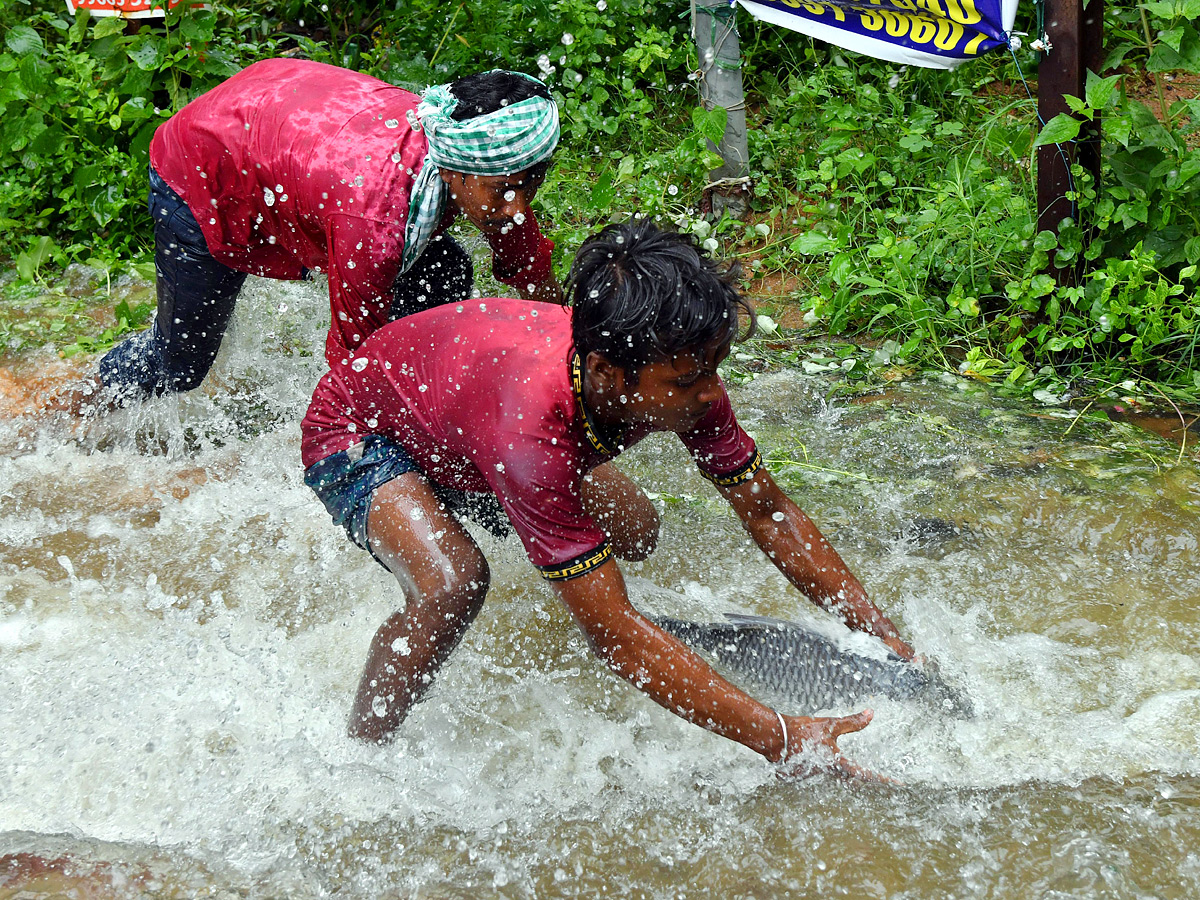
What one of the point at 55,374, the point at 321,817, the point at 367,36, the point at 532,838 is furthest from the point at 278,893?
the point at 367,36

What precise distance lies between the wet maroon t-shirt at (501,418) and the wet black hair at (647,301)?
18cm

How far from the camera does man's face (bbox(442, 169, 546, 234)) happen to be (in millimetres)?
2688

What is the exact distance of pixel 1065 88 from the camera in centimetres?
369

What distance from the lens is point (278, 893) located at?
7.70ft

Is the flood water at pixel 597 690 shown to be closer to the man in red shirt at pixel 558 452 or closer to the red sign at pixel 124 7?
the man in red shirt at pixel 558 452

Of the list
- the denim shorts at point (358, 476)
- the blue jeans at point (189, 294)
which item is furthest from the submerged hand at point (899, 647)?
the blue jeans at point (189, 294)

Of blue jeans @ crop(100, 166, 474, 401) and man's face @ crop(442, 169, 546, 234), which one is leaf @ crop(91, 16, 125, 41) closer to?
blue jeans @ crop(100, 166, 474, 401)

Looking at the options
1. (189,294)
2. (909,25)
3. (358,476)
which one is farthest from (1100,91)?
(189,294)

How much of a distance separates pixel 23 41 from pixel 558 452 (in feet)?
14.8

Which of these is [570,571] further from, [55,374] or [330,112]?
[55,374]

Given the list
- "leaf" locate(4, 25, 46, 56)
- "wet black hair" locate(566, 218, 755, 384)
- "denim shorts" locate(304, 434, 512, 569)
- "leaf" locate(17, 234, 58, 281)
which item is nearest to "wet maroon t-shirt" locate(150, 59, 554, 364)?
"denim shorts" locate(304, 434, 512, 569)

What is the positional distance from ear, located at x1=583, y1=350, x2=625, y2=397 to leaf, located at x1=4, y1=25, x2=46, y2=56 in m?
4.44

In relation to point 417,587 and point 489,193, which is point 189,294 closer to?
point 489,193

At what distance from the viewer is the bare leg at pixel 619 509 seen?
2963 millimetres
